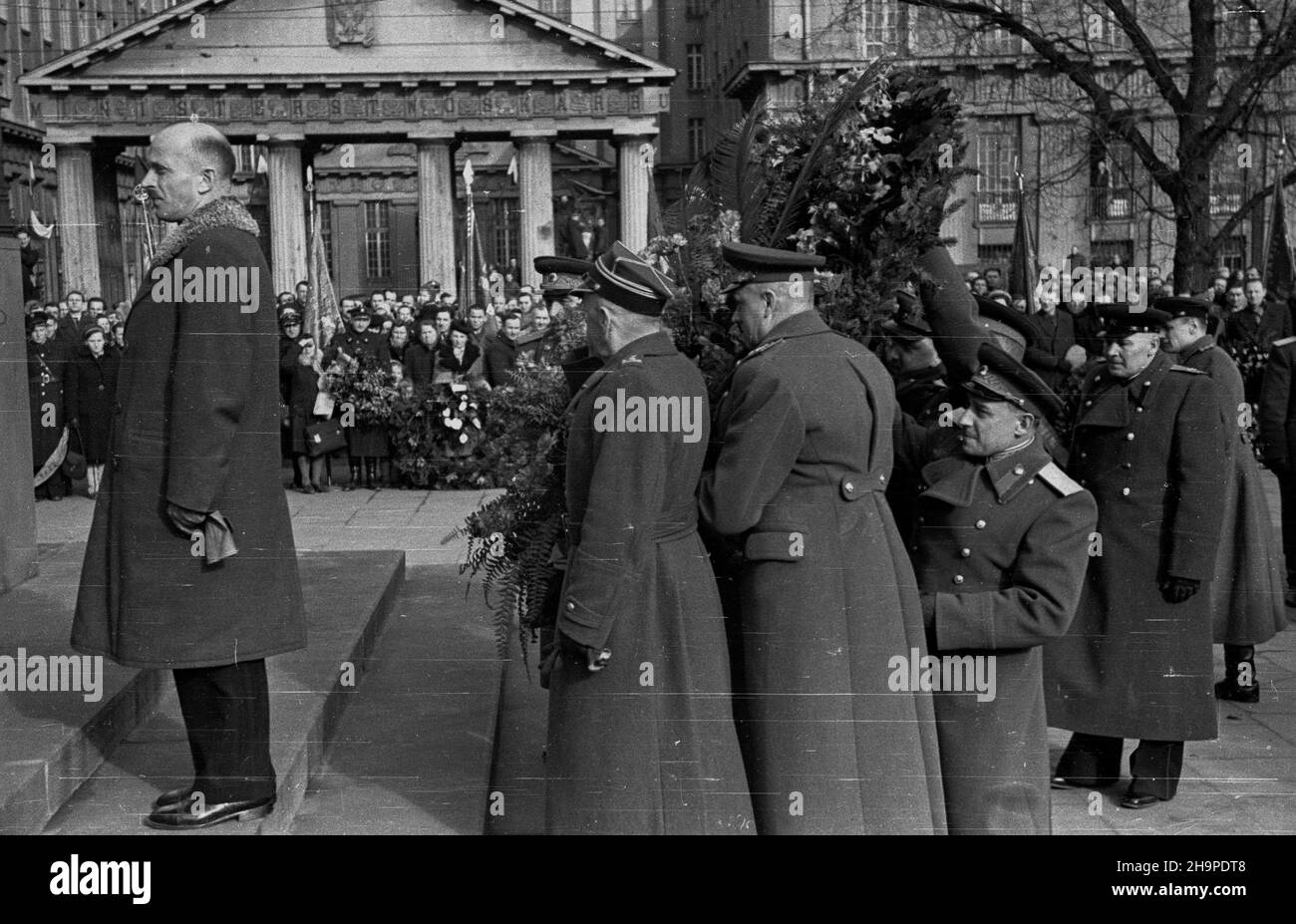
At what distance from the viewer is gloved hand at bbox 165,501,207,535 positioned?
14.2 ft

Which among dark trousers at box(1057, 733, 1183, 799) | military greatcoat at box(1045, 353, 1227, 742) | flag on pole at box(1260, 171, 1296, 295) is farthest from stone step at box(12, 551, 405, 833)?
flag on pole at box(1260, 171, 1296, 295)

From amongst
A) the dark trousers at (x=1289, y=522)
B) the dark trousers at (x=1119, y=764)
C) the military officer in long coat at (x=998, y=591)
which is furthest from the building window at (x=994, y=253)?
the dark trousers at (x=1289, y=522)

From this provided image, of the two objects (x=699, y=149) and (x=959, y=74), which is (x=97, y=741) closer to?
(x=699, y=149)

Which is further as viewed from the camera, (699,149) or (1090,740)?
(1090,740)

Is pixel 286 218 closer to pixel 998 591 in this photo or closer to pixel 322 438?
pixel 998 591

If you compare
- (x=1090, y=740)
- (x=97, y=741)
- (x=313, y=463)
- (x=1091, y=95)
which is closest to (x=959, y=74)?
(x=1091, y=95)

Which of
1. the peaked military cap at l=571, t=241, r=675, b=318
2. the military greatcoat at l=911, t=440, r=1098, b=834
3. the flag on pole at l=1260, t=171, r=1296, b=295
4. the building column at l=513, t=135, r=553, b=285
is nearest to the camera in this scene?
the peaked military cap at l=571, t=241, r=675, b=318

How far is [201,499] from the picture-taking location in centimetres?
431

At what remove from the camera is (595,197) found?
5125 mm

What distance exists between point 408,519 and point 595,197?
6808 millimetres

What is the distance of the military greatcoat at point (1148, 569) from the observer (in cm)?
546

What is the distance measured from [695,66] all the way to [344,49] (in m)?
1.09

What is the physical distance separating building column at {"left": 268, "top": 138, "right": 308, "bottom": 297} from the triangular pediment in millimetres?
220

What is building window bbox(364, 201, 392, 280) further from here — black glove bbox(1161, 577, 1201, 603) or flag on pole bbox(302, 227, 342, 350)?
black glove bbox(1161, 577, 1201, 603)
